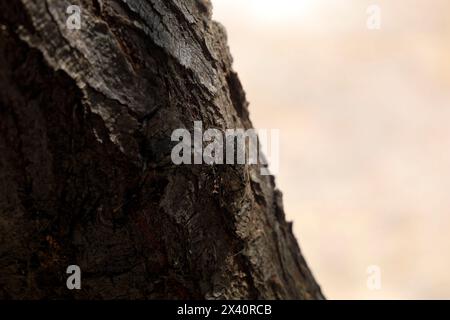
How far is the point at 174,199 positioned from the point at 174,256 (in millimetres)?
116

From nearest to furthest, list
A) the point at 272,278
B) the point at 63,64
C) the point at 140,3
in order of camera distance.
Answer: the point at 63,64 < the point at 140,3 < the point at 272,278

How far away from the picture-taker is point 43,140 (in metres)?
0.77

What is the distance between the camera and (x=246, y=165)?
1.01 m

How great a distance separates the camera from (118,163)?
2.71ft

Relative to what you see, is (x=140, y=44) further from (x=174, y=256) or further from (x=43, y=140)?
(x=174, y=256)

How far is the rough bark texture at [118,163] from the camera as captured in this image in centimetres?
74

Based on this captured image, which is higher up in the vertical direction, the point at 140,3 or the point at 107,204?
the point at 140,3

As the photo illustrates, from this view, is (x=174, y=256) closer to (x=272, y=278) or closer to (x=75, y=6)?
(x=272, y=278)

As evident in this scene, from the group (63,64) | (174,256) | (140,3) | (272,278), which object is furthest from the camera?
(272,278)

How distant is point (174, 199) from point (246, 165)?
18 centimetres

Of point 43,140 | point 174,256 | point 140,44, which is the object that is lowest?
point 174,256

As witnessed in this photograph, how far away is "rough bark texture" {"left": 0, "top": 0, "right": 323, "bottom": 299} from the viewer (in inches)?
29.1

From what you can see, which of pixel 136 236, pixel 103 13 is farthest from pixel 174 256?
pixel 103 13
